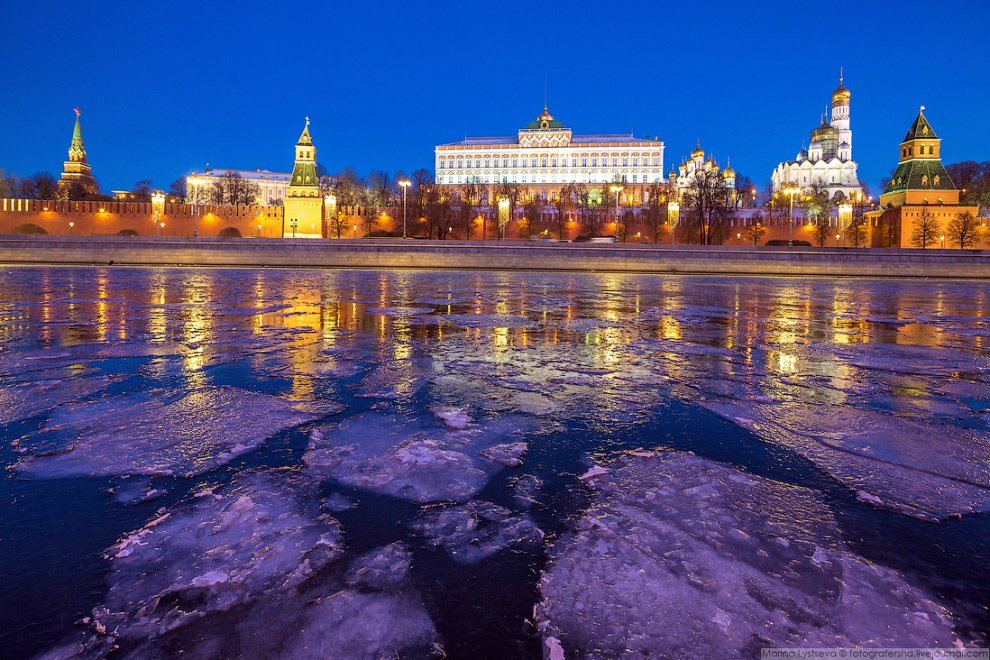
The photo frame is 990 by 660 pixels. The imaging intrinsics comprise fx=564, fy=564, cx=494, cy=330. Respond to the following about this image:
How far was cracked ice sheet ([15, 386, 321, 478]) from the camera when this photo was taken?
→ 2.20 m

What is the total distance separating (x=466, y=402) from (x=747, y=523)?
1.71 m

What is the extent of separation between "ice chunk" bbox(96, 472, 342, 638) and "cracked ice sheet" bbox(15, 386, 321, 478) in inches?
16.1

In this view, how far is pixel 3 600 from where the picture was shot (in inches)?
52.9

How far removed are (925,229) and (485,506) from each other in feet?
189

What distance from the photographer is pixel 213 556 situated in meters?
1.57

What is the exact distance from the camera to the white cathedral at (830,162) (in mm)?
90125

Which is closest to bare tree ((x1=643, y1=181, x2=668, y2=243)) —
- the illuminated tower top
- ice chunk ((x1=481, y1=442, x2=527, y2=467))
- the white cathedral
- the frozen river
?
the white cathedral

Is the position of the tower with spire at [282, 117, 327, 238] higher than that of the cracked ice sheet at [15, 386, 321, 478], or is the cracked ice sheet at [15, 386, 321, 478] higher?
the tower with spire at [282, 117, 327, 238]

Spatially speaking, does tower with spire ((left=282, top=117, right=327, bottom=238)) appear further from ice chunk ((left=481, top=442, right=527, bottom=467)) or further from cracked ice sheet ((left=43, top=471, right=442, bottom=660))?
cracked ice sheet ((left=43, top=471, right=442, bottom=660))

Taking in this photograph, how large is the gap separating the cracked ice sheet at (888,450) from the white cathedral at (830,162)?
321 ft

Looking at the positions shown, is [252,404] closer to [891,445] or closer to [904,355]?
[891,445]

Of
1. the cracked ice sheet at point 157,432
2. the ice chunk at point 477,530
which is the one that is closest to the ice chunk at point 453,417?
the cracked ice sheet at point 157,432

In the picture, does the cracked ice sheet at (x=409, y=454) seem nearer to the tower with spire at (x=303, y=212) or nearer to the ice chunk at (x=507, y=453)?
the ice chunk at (x=507, y=453)

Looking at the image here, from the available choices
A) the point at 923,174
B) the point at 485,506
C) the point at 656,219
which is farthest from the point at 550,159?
the point at 485,506
